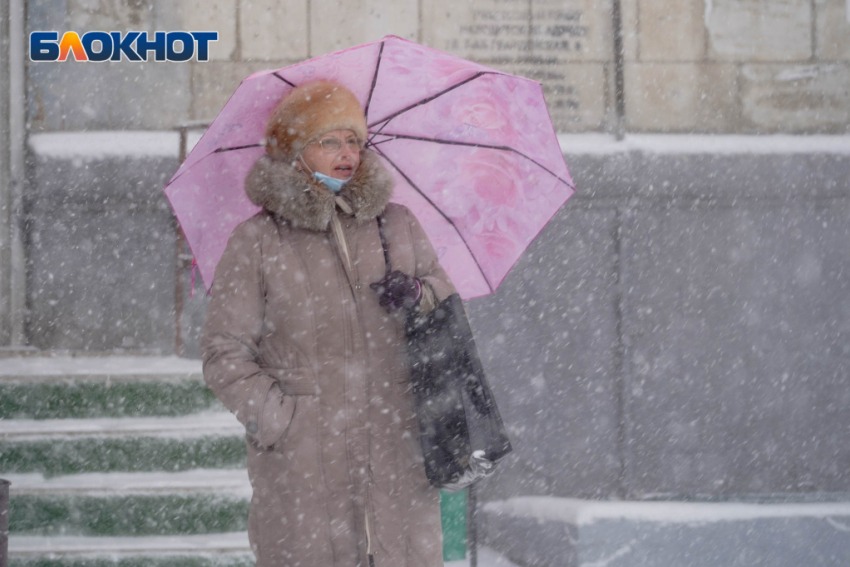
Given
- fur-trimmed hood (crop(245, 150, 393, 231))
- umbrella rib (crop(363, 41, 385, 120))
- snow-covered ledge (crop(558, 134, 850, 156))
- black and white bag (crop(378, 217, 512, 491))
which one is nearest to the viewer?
black and white bag (crop(378, 217, 512, 491))

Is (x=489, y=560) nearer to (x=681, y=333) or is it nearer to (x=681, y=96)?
(x=681, y=333)

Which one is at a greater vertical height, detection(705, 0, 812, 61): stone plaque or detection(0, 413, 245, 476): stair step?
detection(705, 0, 812, 61): stone plaque

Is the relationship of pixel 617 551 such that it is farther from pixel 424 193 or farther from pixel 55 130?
pixel 55 130

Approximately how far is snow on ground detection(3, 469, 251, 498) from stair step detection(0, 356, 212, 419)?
0.46 meters

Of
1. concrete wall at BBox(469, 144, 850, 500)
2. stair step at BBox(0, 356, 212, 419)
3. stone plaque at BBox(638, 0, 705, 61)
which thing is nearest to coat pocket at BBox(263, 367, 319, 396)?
stair step at BBox(0, 356, 212, 419)

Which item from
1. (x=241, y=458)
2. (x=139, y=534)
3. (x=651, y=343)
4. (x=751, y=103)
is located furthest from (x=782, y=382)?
(x=139, y=534)

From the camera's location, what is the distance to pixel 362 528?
2.39m

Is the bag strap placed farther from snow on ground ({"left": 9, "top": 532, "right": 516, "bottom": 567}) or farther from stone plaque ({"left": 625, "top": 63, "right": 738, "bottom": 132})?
stone plaque ({"left": 625, "top": 63, "right": 738, "bottom": 132})

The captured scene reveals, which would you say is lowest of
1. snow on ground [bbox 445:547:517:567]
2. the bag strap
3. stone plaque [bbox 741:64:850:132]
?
snow on ground [bbox 445:547:517:567]

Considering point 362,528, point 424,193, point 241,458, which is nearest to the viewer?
point 362,528

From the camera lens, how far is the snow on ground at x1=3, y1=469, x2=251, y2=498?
14.0 ft

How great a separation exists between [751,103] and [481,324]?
109 inches

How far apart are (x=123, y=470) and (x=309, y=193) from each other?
2.83 metres

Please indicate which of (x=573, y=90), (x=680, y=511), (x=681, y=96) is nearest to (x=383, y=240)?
(x=680, y=511)
